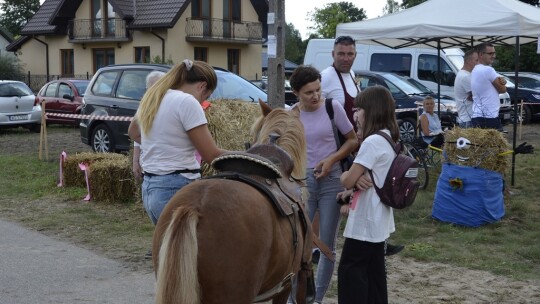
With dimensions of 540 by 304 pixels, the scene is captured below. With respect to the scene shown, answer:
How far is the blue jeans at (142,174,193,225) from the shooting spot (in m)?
4.24

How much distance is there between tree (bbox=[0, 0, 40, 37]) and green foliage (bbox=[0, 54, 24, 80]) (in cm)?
3239

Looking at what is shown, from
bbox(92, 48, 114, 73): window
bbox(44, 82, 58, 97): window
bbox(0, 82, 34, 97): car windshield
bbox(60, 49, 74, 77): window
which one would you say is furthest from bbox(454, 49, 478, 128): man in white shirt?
bbox(60, 49, 74, 77): window

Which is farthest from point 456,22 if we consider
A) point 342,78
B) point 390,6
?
point 390,6

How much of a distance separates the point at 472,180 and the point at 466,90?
2494mm

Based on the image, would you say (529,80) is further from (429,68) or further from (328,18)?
(328,18)

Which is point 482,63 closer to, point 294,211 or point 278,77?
point 278,77

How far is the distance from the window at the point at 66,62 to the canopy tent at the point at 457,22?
37.0 m

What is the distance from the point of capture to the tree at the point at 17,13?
7594 centimetres

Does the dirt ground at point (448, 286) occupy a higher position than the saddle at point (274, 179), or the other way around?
the saddle at point (274, 179)

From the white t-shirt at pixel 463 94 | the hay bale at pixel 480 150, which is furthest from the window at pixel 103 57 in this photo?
the hay bale at pixel 480 150

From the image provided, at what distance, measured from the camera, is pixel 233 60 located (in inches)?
1756

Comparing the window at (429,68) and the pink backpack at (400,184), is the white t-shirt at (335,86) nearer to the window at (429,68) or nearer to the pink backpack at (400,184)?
the pink backpack at (400,184)

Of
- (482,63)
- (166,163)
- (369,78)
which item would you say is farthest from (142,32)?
(166,163)

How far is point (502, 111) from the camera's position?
18062 mm
